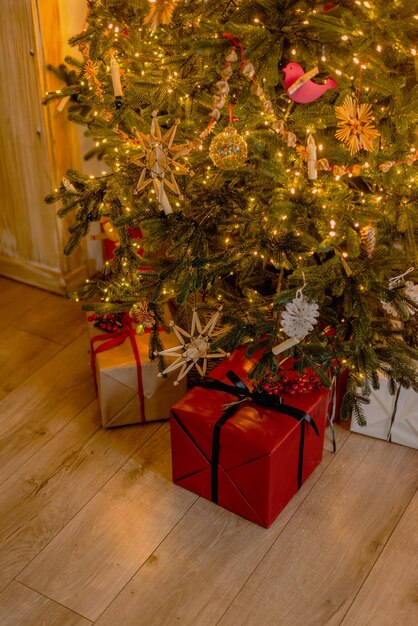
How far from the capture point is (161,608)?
1681mm

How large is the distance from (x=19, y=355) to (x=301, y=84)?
140cm

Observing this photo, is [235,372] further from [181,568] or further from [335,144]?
[335,144]

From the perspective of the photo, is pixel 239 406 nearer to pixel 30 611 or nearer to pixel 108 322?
pixel 108 322

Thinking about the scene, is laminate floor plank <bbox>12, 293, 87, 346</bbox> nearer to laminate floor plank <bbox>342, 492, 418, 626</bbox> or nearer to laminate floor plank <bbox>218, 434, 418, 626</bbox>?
laminate floor plank <bbox>218, 434, 418, 626</bbox>

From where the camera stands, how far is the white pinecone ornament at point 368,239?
166cm

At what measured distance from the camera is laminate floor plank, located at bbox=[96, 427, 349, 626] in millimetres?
1671

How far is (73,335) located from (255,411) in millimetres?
930

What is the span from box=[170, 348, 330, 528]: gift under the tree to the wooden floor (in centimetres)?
7

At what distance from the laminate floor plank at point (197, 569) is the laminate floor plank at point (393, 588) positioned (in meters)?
0.25

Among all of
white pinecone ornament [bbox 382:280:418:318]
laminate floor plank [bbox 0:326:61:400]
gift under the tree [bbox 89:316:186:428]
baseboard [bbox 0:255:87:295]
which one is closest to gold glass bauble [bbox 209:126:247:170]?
white pinecone ornament [bbox 382:280:418:318]

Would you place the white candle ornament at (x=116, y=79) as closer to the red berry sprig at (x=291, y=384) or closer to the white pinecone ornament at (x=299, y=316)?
the white pinecone ornament at (x=299, y=316)

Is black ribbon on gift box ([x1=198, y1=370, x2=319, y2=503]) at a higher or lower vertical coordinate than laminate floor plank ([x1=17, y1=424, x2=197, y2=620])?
higher

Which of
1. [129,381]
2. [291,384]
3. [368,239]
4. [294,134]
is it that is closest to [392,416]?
[291,384]

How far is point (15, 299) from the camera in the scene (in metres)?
2.74
